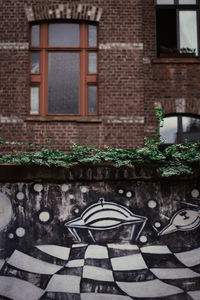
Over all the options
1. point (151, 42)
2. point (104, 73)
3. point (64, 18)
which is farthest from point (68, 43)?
point (151, 42)

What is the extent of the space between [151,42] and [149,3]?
3.95ft

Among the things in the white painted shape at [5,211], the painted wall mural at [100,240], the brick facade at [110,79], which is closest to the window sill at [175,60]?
the brick facade at [110,79]

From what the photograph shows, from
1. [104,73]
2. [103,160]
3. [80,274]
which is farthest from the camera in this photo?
[104,73]

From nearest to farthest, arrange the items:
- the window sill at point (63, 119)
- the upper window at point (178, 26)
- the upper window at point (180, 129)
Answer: the window sill at point (63, 119) < the upper window at point (180, 129) < the upper window at point (178, 26)

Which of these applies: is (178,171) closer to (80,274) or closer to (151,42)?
(80,274)

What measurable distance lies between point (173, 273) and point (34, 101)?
6.97 m

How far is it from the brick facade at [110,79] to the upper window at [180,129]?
340 millimetres

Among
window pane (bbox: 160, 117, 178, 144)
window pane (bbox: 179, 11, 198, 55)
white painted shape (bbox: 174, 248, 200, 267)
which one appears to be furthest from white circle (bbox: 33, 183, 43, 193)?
window pane (bbox: 179, 11, 198, 55)

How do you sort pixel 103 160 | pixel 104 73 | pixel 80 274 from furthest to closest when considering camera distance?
pixel 104 73, pixel 103 160, pixel 80 274

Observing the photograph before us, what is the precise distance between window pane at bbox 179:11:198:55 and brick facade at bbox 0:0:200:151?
61 cm

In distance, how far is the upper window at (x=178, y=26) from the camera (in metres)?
11.0

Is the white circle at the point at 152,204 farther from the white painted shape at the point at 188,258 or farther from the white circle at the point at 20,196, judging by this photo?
the white circle at the point at 20,196

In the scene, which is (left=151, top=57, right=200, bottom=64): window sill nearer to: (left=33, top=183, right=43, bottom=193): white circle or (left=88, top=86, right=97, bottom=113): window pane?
(left=88, top=86, right=97, bottom=113): window pane

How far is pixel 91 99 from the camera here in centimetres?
1043
